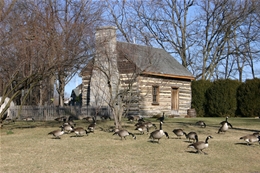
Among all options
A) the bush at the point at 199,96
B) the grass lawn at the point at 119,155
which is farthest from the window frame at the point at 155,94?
the grass lawn at the point at 119,155

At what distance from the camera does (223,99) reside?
36875 mm

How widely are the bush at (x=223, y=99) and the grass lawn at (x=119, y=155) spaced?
18957 millimetres

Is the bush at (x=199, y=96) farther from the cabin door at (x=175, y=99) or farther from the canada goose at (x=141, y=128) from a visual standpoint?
the canada goose at (x=141, y=128)

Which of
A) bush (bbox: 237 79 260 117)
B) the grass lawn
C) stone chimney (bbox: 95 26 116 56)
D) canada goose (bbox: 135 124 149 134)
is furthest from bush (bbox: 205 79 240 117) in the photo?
canada goose (bbox: 135 124 149 134)

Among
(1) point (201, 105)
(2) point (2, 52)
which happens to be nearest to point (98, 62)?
(2) point (2, 52)

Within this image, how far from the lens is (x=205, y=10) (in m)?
47.5

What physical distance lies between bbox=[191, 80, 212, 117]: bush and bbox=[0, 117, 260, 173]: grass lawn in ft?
64.8

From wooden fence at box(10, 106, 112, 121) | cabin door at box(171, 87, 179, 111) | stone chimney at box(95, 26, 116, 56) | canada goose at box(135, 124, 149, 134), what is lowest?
canada goose at box(135, 124, 149, 134)

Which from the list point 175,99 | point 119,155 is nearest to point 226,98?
point 175,99

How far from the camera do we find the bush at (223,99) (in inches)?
1446

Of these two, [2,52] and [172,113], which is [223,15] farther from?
[2,52]

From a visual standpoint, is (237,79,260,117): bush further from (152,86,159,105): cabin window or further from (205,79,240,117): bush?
(152,86,159,105): cabin window

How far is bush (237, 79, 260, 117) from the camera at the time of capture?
35375 mm

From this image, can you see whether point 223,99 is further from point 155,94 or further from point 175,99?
point 155,94
